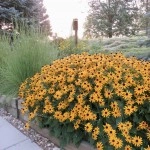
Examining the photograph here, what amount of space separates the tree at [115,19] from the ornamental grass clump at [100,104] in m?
11.8

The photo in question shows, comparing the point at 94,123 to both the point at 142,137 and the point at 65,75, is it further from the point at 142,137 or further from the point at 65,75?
the point at 65,75

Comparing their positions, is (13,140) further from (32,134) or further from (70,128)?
(70,128)


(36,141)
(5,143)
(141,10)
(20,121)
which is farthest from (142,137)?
(141,10)

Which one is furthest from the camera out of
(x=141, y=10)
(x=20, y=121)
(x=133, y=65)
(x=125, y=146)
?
(x=141, y=10)

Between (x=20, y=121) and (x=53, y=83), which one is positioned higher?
(x=53, y=83)

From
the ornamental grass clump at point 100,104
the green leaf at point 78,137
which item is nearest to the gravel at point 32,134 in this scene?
the ornamental grass clump at point 100,104

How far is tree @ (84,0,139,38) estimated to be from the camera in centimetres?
1404

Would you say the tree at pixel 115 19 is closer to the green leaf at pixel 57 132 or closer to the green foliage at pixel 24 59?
the green foliage at pixel 24 59

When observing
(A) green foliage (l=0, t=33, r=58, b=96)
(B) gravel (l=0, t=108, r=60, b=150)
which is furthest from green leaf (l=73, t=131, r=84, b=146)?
(A) green foliage (l=0, t=33, r=58, b=96)

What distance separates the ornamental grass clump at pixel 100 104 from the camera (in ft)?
6.60

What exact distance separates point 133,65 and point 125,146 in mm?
838

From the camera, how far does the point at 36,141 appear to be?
2.65 metres

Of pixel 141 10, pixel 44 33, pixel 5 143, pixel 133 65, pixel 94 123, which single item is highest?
pixel 141 10

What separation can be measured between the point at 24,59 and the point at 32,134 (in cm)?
118
